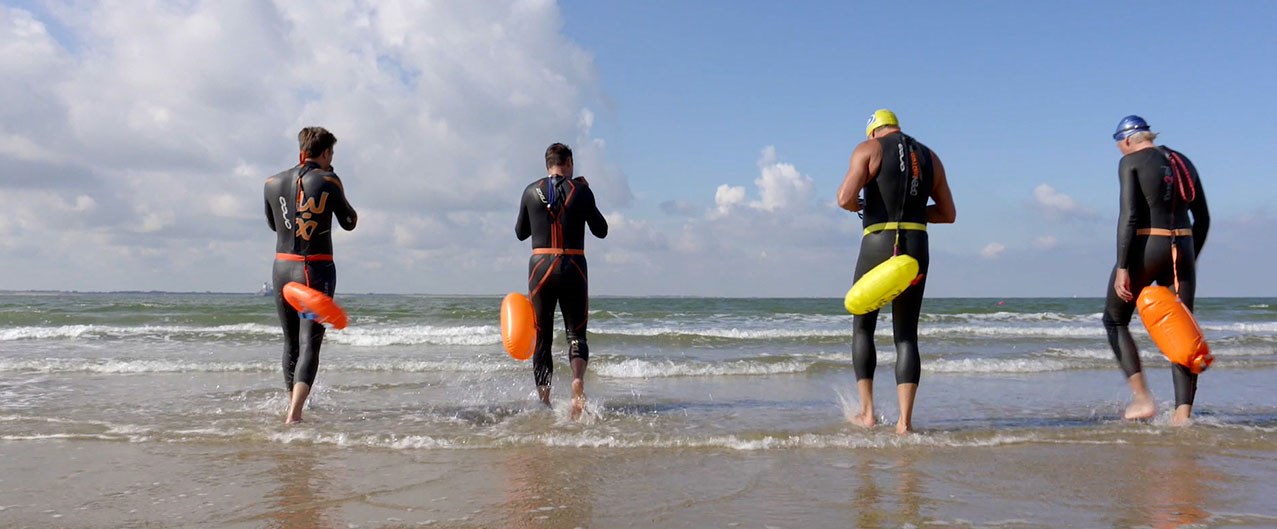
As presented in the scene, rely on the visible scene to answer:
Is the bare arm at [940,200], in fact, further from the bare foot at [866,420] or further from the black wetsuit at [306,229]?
the black wetsuit at [306,229]

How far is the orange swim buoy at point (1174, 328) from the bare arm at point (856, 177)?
77.6 inches

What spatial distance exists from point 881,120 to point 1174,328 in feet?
7.25

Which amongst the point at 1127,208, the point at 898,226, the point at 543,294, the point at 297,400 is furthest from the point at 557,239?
the point at 1127,208

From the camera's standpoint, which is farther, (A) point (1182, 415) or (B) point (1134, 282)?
(B) point (1134, 282)

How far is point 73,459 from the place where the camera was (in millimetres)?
4184

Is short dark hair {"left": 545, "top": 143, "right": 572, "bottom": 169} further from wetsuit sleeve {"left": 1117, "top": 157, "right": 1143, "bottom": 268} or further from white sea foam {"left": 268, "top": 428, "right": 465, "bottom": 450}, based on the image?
wetsuit sleeve {"left": 1117, "top": 157, "right": 1143, "bottom": 268}

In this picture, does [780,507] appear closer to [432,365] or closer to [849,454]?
[849,454]

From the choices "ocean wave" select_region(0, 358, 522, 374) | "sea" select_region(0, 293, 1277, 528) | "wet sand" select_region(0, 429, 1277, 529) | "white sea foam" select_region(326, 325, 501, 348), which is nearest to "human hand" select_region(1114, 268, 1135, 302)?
"sea" select_region(0, 293, 1277, 528)

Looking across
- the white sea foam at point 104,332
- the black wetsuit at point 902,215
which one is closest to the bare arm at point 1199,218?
the black wetsuit at point 902,215

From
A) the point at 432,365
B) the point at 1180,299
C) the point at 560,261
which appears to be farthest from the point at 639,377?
the point at 1180,299

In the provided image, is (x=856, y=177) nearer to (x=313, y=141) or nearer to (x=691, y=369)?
(x=313, y=141)

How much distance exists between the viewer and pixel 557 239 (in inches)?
223

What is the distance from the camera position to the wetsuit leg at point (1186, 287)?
5.14 metres

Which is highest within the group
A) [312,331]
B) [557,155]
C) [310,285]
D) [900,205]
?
[557,155]
